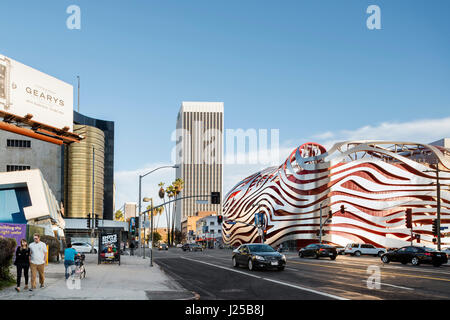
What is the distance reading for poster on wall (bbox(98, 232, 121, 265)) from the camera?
3316 cm

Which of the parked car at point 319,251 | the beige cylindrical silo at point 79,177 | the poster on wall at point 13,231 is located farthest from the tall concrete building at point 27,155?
the poster on wall at point 13,231

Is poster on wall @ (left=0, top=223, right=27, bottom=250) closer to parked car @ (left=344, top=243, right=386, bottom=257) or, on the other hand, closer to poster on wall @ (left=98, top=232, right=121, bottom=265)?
poster on wall @ (left=98, top=232, right=121, bottom=265)

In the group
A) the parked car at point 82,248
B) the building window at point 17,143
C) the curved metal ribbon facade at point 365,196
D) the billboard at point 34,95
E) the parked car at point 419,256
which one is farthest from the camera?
the building window at point 17,143

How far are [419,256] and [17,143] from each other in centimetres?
6752

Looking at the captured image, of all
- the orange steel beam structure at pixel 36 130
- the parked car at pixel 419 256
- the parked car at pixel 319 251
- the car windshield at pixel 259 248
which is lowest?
the parked car at pixel 319 251

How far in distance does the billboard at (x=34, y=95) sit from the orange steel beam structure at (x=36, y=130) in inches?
9.5

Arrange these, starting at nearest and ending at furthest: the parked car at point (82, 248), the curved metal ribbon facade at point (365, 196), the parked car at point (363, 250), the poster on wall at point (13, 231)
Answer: the poster on wall at point (13, 231) → the parked car at point (82, 248) → the parked car at point (363, 250) → the curved metal ribbon facade at point (365, 196)

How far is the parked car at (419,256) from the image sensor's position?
33125 millimetres

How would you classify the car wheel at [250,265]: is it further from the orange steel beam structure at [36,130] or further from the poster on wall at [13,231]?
the orange steel beam structure at [36,130]

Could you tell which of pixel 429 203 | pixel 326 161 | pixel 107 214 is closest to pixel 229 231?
pixel 107 214

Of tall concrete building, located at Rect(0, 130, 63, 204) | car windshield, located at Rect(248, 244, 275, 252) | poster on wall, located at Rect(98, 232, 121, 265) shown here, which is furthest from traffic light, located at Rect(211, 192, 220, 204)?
tall concrete building, located at Rect(0, 130, 63, 204)
